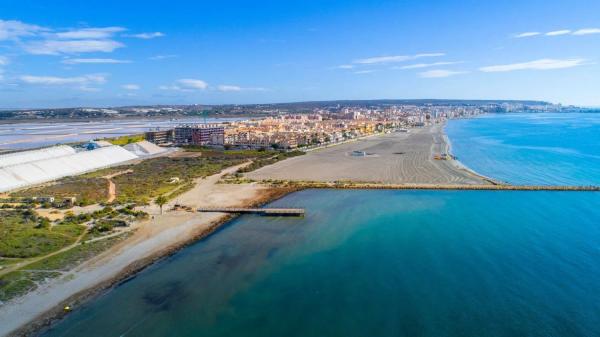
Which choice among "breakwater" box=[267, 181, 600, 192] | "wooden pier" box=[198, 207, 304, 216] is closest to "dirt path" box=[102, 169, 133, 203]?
"wooden pier" box=[198, 207, 304, 216]

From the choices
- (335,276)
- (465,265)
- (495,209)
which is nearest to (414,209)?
(495,209)

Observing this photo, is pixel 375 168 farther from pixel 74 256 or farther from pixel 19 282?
pixel 19 282

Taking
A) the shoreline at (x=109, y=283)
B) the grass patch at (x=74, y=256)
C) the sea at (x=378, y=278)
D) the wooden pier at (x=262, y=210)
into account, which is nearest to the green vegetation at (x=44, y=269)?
the grass patch at (x=74, y=256)

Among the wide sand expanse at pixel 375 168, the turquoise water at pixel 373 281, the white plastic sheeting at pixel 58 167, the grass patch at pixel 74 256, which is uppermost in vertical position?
the white plastic sheeting at pixel 58 167

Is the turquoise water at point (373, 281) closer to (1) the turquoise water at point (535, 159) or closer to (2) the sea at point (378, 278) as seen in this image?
(2) the sea at point (378, 278)

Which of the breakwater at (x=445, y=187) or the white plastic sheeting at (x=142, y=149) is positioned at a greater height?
the white plastic sheeting at (x=142, y=149)

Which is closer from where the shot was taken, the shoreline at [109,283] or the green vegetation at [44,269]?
the shoreline at [109,283]

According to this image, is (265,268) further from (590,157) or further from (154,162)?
(590,157)
